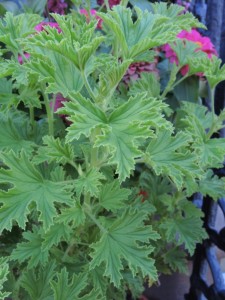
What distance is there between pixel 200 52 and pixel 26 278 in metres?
0.65

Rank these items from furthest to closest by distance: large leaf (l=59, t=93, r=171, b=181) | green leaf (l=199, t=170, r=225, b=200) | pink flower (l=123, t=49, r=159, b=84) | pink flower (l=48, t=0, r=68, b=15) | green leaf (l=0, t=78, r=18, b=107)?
pink flower (l=48, t=0, r=68, b=15) < pink flower (l=123, t=49, r=159, b=84) < green leaf (l=199, t=170, r=225, b=200) < green leaf (l=0, t=78, r=18, b=107) < large leaf (l=59, t=93, r=171, b=181)

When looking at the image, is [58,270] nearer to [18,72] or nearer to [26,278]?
[26,278]

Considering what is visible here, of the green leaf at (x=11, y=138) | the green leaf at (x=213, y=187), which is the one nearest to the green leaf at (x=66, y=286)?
the green leaf at (x=11, y=138)

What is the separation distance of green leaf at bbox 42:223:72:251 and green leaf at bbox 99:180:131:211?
0.08 meters

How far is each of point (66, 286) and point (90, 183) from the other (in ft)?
0.63

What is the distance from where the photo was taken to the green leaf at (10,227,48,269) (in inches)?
32.0

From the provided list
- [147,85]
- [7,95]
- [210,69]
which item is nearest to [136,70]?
[147,85]

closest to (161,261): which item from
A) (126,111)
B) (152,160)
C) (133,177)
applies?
(133,177)

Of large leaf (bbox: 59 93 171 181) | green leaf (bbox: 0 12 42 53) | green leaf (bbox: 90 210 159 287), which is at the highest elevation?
green leaf (bbox: 0 12 42 53)

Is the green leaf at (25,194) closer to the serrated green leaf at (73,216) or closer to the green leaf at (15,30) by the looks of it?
the serrated green leaf at (73,216)

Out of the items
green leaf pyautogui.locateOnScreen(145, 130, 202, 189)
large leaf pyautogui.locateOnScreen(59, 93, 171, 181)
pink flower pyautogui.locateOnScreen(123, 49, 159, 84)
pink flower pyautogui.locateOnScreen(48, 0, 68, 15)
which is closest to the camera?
large leaf pyautogui.locateOnScreen(59, 93, 171, 181)

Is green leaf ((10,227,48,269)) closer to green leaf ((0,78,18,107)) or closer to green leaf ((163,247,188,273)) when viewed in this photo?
green leaf ((0,78,18,107))

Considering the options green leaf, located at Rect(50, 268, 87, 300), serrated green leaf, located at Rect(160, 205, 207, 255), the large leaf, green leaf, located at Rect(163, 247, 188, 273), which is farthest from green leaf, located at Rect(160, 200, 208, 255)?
the large leaf

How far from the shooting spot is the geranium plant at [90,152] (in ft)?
2.17
